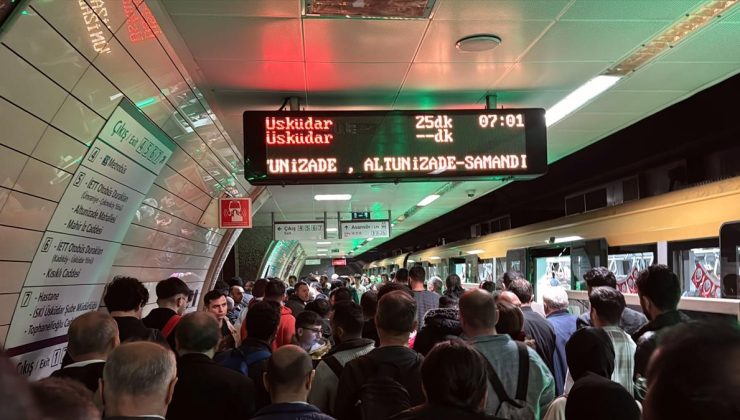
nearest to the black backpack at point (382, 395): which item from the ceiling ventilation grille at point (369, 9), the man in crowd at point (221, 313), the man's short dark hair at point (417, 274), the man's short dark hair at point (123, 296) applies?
the man's short dark hair at point (123, 296)

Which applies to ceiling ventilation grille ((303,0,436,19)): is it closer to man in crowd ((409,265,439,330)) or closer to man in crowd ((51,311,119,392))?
man in crowd ((51,311,119,392))

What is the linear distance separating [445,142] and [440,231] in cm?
1879

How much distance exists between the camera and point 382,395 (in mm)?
3078

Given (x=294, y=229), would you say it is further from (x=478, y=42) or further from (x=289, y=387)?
(x=289, y=387)

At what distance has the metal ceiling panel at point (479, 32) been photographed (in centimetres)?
421

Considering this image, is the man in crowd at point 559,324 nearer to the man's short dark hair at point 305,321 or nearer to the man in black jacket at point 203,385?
the man's short dark hair at point 305,321

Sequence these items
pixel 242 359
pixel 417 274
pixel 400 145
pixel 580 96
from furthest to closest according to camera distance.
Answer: pixel 417 274, pixel 580 96, pixel 400 145, pixel 242 359

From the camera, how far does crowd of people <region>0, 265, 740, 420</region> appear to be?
3.40ft

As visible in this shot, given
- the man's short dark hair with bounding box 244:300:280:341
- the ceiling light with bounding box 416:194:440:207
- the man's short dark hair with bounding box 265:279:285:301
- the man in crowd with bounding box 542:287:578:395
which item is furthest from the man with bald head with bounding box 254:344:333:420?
the ceiling light with bounding box 416:194:440:207

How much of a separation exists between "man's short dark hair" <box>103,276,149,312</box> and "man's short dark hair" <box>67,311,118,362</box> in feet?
3.65

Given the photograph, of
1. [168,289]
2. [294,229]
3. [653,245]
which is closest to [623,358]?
[653,245]

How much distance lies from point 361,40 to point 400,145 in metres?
1.11

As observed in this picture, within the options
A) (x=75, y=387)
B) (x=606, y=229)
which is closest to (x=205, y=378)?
(x=75, y=387)

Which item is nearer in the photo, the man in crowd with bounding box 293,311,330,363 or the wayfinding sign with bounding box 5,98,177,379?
the wayfinding sign with bounding box 5,98,177,379
